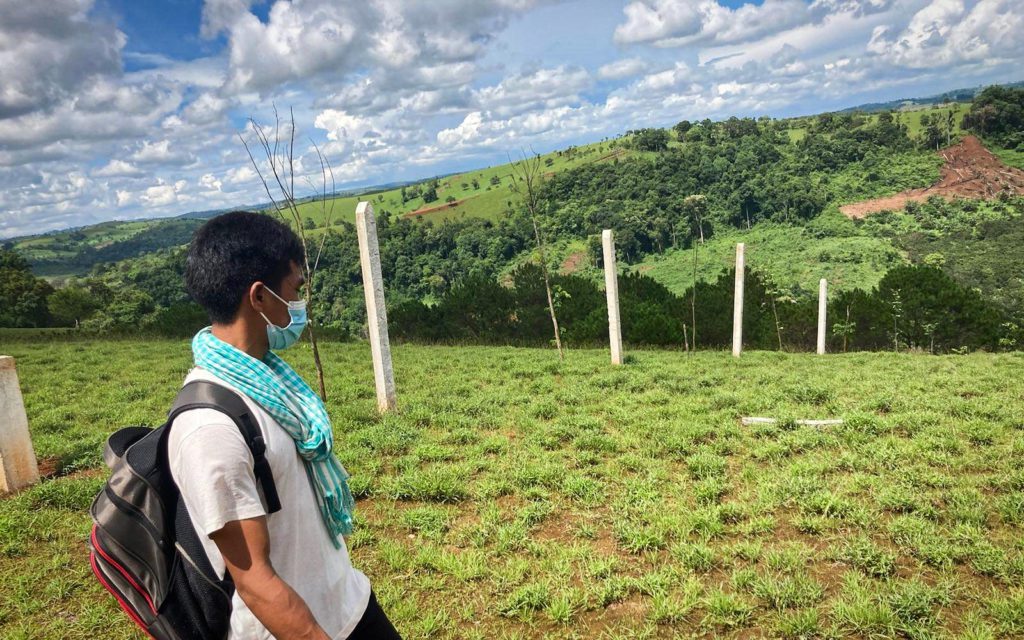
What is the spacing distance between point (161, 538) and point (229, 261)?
28.6 inches

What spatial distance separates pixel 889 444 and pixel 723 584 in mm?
3318

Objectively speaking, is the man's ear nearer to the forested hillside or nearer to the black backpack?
the black backpack

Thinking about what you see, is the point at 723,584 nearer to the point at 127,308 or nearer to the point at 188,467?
the point at 188,467

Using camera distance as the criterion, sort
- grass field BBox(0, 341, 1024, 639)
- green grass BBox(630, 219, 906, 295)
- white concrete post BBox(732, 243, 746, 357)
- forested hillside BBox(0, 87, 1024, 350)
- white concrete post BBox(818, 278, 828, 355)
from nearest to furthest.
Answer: grass field BBox(0, 341, 1024, 639), white concrete post BBox(732, 243, 746, 357), white concrete post BBox(818, 278, 828, 355), forested hillside BBox(0, 87, 1024, 350), green grass BBox(630, 219, 906, 295)

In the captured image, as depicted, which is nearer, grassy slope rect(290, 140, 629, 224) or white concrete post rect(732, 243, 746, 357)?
white concrete post rect(732, 243, 746, 357)

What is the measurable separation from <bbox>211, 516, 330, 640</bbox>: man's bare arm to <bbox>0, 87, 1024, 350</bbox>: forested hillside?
18871 millimetres

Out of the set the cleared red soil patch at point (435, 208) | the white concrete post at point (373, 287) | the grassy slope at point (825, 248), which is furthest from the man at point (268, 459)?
the cleared red soil patch at point (435, 208)

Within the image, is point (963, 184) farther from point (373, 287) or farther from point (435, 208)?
point (373, 287)

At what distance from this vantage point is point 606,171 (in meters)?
88.3

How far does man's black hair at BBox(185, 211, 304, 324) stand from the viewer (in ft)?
4.89

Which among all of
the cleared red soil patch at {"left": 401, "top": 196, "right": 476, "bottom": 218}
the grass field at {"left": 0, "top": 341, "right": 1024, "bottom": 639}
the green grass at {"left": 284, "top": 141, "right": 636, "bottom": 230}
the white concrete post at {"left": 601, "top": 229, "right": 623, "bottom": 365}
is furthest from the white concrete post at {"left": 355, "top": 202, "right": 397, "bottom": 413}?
the cleared red soil patch at {"left": 401, "top": 196, "right": 476, "bottom": 218}

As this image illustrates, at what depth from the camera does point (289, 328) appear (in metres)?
1.78

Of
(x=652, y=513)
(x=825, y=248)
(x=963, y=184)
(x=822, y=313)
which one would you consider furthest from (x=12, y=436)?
(x=963, y=184)

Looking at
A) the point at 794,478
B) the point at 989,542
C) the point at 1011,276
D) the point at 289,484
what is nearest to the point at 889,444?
the point at 794,478
